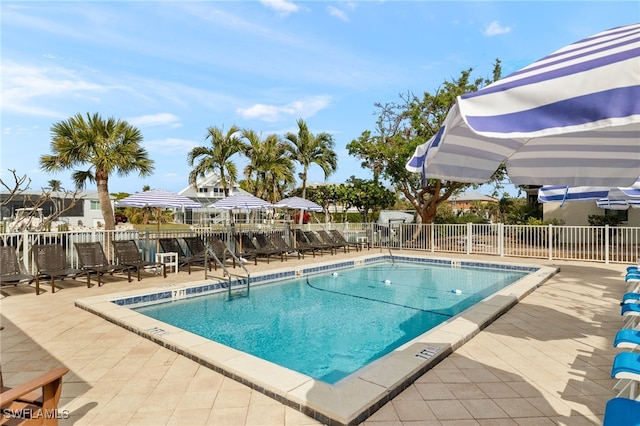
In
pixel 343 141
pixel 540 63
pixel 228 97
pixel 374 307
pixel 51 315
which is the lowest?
pixel 374 307

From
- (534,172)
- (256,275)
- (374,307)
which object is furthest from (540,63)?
(256,275)

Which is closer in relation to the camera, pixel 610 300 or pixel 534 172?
pixel 534 172

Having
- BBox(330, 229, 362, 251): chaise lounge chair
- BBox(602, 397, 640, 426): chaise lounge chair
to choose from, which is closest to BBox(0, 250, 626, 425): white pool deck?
BBox(602, 397, 640, 426): chaise lounge chair

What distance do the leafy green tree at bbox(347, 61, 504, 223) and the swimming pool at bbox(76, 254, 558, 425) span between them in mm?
10622

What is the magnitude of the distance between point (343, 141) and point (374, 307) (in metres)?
12.6

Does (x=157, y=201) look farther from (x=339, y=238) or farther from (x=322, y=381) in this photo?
(x=339, y=238)

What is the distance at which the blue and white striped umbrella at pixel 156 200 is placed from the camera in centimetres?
968

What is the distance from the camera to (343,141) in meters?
18.8

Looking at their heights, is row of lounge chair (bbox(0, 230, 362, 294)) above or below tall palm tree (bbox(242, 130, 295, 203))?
below

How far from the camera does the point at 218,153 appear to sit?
17266mm

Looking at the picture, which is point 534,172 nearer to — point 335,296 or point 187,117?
point 335,296

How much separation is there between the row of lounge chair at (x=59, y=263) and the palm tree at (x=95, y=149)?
3.84m

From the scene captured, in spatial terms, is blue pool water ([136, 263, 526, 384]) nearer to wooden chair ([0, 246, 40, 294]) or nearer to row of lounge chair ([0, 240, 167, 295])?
row of lounge chair ([0, 240, 167, 295])

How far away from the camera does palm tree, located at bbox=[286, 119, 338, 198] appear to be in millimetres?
20609
